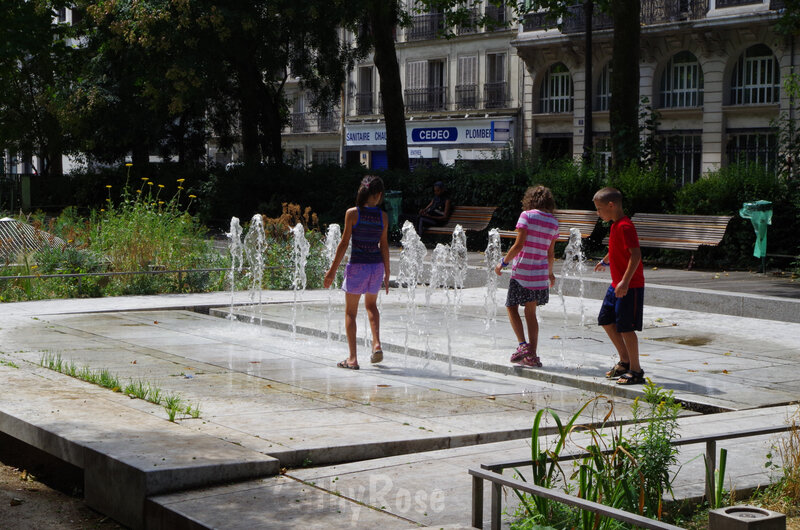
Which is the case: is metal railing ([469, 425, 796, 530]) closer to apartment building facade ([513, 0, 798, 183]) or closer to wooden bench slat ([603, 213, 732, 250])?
wooden bench slat ([603, 213, 732, 250])

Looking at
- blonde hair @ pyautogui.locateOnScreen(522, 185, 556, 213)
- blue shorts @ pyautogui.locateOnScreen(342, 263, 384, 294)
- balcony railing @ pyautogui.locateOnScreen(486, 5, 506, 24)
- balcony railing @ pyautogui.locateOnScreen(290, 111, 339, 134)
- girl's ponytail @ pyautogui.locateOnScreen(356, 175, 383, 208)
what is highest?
balcony railing @ pyautogui.locateOnScreen(486, 5, 506, 24)

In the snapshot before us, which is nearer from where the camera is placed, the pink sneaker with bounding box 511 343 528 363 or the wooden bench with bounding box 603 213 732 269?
the pink sneaker with bounding box 511 343 528 363

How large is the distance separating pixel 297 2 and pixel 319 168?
14.3 feet

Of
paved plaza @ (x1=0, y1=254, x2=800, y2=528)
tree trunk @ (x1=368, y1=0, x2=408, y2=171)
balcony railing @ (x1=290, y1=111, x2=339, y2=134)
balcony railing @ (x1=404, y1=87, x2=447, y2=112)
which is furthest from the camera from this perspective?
balcony railing @ (x1=290, y1=111, x2=339, y2=134)

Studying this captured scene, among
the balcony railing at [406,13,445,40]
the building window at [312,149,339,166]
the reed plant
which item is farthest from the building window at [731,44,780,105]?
the reed plant

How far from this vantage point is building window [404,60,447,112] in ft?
162

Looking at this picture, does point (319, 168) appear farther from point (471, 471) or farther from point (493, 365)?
point (471, 471)

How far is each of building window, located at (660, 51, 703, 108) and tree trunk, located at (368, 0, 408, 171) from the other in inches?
644

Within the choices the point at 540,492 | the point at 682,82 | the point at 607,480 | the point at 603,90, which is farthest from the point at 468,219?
the point at 603,90

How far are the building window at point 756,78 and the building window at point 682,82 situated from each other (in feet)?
4.53

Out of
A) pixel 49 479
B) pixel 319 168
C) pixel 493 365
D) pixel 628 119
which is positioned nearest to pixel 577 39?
pixel 319 168

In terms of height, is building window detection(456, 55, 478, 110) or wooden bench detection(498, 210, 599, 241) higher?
building window detection(456, 55, 478, 110)

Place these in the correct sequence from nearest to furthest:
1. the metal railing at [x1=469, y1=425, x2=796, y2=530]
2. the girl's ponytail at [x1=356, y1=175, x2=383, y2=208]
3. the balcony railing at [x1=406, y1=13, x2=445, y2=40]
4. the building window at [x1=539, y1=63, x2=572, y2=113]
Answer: the metal railing at [x1=469, y1=425, x2=796, y2=530] → the girl's ponytail at [x1=356, y1=175, x2=383, y2=208] → the building window at [x1=539, y1=63, x2=572, y2=113] → the balcony railing at [x1=406, y1=13, x2=445, y2=40]

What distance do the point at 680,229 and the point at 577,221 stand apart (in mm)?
2266
